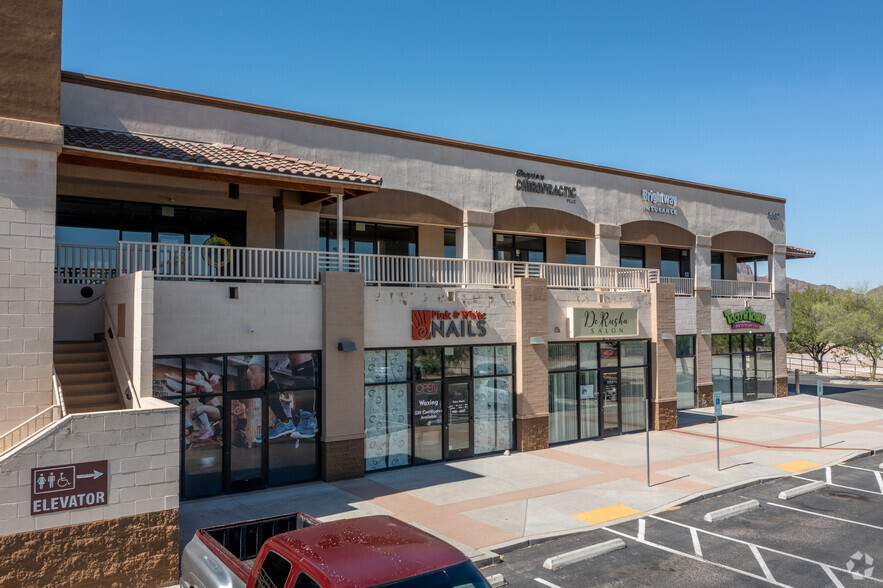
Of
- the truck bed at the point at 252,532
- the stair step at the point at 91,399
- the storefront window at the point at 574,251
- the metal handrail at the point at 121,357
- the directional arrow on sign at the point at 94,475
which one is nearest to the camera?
the truck bed at the point at 252,532

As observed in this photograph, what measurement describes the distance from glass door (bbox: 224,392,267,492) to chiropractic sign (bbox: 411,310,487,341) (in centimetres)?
464

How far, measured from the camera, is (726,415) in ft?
A: 89.1

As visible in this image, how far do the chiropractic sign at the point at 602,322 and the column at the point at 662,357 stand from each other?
1354mm

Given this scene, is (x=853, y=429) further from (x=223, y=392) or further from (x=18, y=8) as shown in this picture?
(x=18, y=8)

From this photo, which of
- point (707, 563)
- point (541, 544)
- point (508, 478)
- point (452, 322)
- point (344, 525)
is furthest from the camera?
point (452, 322)

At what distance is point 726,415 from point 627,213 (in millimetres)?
9349

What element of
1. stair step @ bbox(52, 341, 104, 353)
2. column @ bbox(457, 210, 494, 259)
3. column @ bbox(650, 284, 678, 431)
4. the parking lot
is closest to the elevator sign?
stair step @ bbox(52, 341, 104, 353)

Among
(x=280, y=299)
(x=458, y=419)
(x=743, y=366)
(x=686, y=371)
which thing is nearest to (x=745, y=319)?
(x=743, y=366)

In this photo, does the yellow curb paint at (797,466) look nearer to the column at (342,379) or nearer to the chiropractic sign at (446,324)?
the chiropractic sign at (446,324)

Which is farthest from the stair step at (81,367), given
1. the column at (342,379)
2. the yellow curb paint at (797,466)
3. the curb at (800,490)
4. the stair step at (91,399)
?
the yellow curb paint at (797,466)

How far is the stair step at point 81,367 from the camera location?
42.4ft

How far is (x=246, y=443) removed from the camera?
15375mm

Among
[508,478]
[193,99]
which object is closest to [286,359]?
[508,478]

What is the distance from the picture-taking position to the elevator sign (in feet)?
30.7
